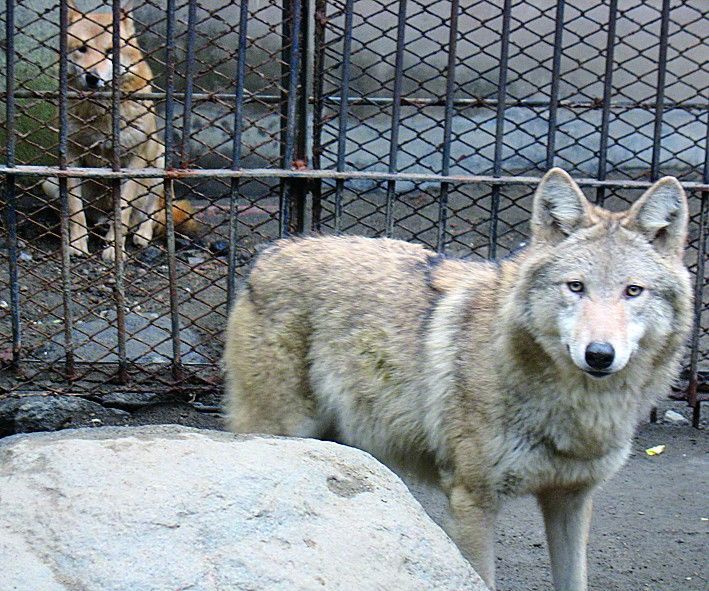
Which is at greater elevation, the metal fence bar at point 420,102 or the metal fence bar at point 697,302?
the metal fence bar at point 420,102

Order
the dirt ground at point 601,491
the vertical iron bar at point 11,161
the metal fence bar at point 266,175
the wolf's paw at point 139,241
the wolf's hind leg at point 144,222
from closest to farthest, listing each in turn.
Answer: the dirt ground at point 601,491
the vertical iron bar at point 11,161
the metal fence bar at point 266,175
the wolf's hind leg at point 144,222
the wolf's paw at point 139,241

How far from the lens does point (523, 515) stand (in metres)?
4.97

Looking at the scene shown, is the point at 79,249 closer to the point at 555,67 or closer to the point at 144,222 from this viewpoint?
the point at 144,222

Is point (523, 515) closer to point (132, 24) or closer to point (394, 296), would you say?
point (394, 296)

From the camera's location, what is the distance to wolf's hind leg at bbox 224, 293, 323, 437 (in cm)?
436

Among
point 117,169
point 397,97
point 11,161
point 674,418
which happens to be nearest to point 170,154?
point 117,169

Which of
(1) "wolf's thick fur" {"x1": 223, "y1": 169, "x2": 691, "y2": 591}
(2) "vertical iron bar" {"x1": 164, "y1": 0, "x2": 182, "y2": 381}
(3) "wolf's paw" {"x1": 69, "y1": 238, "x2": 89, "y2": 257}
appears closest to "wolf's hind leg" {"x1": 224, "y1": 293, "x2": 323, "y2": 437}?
(1) "wolf's thick fur" {"x1": 223, "y1": 169, "x2": 691, "y2": 591}

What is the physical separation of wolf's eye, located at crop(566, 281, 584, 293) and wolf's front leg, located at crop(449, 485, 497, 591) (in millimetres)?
845

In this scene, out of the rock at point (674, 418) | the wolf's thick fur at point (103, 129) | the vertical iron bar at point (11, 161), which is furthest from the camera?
the wolf's thick fur at point (103, 129)

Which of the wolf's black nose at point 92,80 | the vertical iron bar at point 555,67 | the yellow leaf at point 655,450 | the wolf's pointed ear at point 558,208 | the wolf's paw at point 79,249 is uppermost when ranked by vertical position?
the vertical iron bar at point 555,67

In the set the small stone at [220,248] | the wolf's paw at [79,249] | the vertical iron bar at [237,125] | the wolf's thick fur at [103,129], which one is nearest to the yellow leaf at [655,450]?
the vertical iron bar at [237,125]

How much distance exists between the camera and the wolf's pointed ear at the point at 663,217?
3693 millimetres

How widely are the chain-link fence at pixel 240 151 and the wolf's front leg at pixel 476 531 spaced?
1998mm

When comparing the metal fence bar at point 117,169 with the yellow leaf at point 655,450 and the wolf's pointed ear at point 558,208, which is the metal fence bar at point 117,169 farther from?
the yellow leaf at point 655,450
